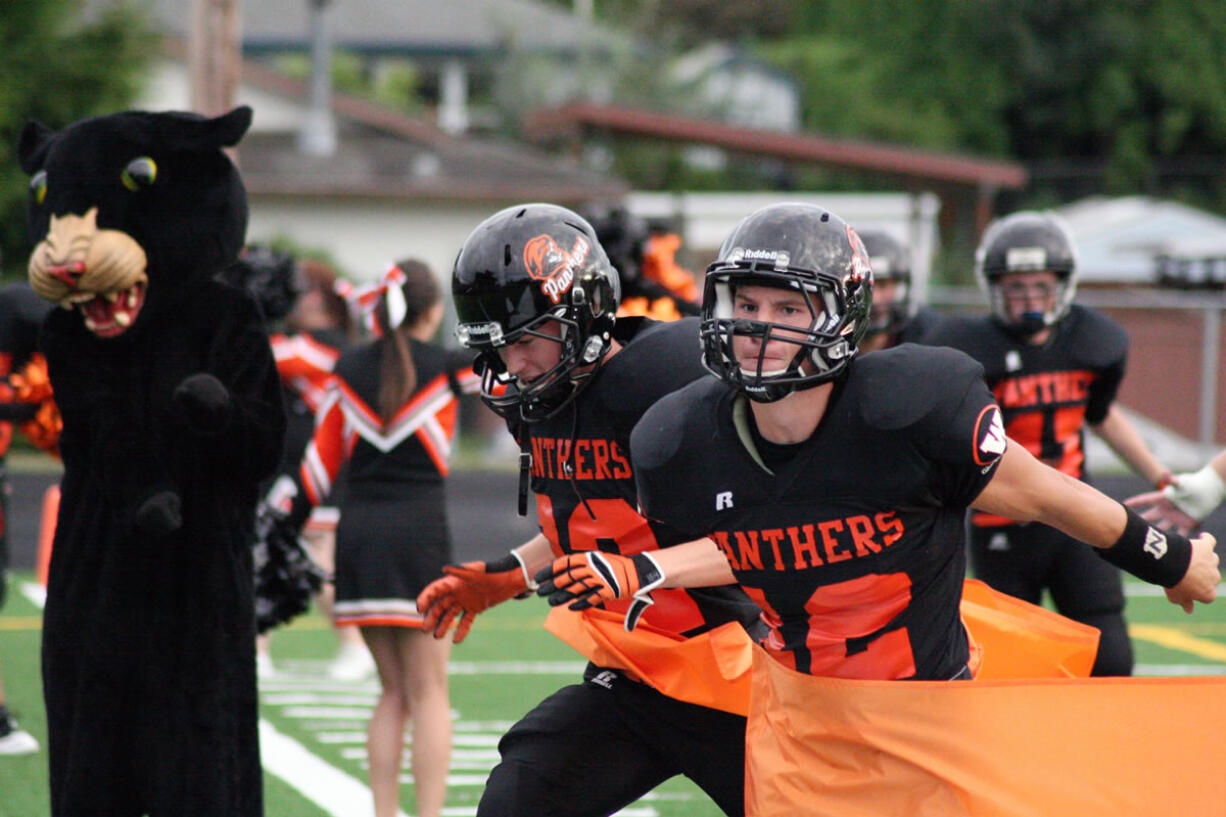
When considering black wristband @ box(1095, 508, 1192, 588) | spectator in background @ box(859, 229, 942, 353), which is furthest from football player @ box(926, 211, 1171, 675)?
black wristband @ box(1095, 508, 1192, 588)

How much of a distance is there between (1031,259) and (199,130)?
319cm

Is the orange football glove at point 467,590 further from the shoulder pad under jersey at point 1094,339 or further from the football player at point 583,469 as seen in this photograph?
the shoulder pad under jersey at point 1094,339

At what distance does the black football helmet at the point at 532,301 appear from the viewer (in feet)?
12.6

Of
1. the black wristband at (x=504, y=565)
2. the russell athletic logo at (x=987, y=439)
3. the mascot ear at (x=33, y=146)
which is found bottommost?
the black wristband at (x=504, y=565)

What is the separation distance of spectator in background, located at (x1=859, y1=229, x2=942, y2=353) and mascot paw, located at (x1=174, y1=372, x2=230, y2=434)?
3204 millimetres

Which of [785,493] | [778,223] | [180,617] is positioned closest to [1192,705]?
[785,493]

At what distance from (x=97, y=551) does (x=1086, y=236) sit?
27.3 meters

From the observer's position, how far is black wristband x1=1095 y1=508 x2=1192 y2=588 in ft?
11.2

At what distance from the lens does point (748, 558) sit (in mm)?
3428

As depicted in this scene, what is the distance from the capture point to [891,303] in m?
7.14

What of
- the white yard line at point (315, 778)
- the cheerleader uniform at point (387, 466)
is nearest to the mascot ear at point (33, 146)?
the cheerleader uniform at point (387, 466)

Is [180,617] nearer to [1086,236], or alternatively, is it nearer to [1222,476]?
[1222,476]

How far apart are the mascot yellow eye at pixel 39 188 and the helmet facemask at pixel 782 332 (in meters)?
2.30

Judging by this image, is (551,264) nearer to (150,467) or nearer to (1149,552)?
(150,467)
